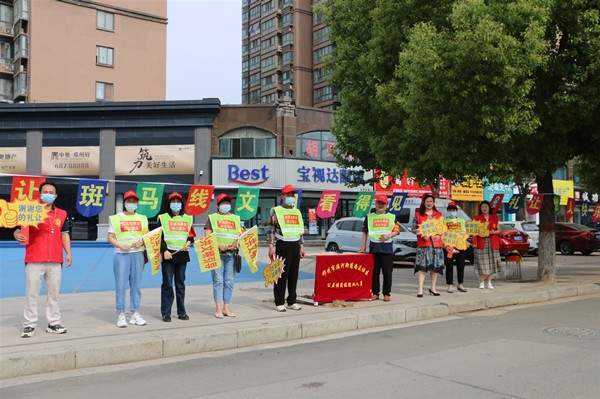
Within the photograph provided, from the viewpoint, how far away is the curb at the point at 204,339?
247 inches

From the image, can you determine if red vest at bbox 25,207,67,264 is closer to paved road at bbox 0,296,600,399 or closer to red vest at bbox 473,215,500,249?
paved road at bbox 0,296,600,399

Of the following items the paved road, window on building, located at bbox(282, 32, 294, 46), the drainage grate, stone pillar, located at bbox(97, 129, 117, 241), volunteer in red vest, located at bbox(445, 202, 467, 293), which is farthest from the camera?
window on building, located at bbox(282, 32, 294, 46)

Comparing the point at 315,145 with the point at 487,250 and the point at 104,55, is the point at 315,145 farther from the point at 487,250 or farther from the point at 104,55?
the point at 487,250

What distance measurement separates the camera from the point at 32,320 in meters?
7.27

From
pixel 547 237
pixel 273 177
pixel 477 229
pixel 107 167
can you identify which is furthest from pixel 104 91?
pixel 547 237

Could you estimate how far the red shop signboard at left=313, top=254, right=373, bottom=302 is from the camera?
9862 millimetres

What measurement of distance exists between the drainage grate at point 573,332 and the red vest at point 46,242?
6750 millimetres

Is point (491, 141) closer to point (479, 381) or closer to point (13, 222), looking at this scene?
point (479, 381)

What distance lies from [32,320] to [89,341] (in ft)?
2.98

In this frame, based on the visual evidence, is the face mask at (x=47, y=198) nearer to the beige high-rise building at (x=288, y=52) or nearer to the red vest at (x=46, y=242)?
the red vest at (x=46, y=242)

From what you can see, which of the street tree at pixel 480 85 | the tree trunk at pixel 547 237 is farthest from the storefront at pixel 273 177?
the tree trunk at pixel 547 237

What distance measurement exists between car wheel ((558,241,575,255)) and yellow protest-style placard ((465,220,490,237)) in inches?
604

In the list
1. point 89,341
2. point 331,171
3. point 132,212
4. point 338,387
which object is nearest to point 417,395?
point 338,387

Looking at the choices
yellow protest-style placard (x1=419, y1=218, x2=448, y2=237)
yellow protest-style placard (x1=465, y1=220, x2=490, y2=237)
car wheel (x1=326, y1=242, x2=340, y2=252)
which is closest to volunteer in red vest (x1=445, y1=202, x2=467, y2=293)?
yellow protest-style placard (x1=465, y1=220, x2=490, y2=237)
